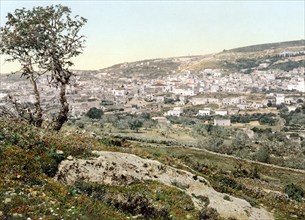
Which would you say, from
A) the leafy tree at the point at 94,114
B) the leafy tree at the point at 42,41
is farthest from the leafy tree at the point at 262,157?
the leafy tree at the point at 94,114

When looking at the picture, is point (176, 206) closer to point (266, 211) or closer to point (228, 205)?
point (228, 205)

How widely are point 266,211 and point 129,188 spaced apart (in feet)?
30.9

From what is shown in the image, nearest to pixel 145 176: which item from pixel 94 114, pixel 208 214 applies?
pixel 208 214

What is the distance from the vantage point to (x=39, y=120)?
105 ft

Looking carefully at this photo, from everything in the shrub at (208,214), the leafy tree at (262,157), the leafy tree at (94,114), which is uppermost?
the shrub at (208,214)

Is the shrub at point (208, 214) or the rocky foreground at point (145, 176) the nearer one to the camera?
the shrub at point (208, 214)

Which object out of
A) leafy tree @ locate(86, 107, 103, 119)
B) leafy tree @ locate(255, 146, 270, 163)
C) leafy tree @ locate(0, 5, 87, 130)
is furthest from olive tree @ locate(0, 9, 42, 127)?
leafy tree @ locate(86, 107, 103, 119)

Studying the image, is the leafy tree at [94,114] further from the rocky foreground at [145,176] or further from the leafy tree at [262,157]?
the rocky foreground at [145,176]

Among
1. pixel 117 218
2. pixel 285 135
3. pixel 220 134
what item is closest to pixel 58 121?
pixel 117 218

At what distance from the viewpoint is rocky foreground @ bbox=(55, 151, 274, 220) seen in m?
19.4

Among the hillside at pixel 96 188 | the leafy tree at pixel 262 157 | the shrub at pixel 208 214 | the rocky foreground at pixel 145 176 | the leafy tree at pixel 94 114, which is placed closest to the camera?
the hillside at pixel 96 188

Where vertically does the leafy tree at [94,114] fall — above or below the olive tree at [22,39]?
below

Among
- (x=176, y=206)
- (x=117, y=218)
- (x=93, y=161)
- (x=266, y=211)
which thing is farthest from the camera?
(x=266, y=211)

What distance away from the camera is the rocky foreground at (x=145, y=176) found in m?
19.4
